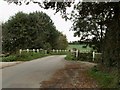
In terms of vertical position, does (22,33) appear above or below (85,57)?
above

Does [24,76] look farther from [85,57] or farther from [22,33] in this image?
[22,33]

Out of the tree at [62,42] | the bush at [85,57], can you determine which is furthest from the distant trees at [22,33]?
the bush at [85,57]

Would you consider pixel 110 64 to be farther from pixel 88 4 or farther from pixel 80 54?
pixel 80 54

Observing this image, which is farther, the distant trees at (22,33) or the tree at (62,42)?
the tree at (62,42)

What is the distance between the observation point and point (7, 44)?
2682 inches

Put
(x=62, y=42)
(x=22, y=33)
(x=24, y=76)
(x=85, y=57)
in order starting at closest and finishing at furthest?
(x=24, y=76) < (x=85, y=57) < (x=22, y=33) < (x=62, y=42)

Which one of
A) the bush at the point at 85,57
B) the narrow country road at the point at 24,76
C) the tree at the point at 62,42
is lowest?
the narrow country road at the point at 24,76

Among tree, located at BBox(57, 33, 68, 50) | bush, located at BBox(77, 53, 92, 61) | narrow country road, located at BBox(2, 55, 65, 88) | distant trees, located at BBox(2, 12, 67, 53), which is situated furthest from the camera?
tree, located at BBox(57, 33, 68, 50)

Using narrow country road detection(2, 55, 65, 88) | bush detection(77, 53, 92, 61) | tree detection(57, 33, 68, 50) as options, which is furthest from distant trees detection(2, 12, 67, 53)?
narrow country road detection(2, 55, 65, 88)

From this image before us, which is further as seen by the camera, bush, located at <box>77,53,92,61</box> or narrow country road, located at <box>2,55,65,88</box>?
bush, located at <box>77,53,92,61</box>

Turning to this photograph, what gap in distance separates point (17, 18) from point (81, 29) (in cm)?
3570

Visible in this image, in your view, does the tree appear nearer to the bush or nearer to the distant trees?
the distant trees

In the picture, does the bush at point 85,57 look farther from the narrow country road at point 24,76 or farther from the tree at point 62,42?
the tree at point 62,42

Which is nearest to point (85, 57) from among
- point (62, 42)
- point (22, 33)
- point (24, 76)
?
point (24, 76)
